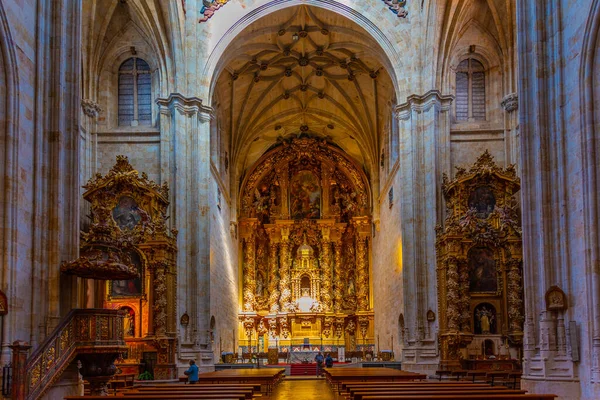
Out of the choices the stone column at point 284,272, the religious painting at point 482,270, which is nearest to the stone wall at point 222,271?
the stone column at point 284,272

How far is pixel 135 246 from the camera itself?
27953mm

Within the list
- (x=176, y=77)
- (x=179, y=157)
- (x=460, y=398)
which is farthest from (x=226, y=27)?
(x=460, y=398)

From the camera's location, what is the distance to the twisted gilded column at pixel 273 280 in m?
47.0

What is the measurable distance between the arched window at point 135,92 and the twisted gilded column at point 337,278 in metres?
20.0

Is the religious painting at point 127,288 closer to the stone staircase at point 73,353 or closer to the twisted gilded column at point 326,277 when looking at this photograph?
the stone staircase at point 73,353

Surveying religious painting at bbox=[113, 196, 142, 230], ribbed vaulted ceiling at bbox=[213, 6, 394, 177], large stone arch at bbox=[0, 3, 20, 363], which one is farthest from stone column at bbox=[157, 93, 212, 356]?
large stone arch at bbox=[0, 3, 20, 363]

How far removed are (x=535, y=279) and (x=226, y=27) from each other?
64.5ft

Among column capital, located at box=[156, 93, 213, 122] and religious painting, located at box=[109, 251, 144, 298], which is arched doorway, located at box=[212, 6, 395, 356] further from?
religious painting, located at box=[109, 251, 144, 298]

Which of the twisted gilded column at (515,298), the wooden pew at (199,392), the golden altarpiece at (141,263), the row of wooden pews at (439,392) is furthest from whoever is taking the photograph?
the twisted gilded column at (515,298)

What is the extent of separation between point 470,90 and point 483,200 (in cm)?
484

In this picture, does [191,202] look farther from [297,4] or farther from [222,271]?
[297,4]

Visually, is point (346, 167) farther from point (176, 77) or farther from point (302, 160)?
point (176, 77)

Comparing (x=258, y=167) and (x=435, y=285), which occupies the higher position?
(x=258, y=167)

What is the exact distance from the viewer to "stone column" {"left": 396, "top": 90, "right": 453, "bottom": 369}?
98.6ft
